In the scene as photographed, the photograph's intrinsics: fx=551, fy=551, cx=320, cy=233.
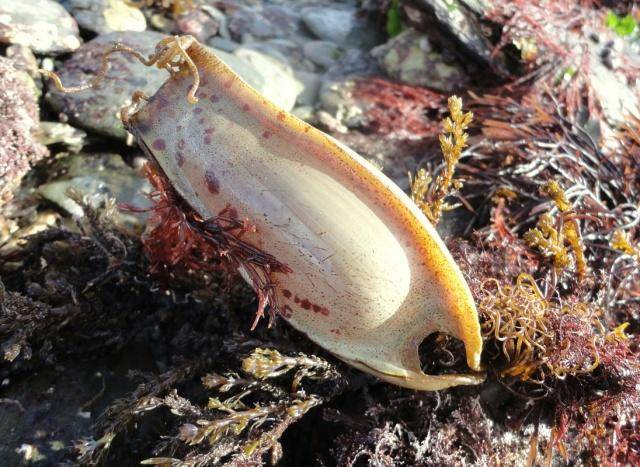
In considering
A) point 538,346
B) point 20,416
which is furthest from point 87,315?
point 538,346

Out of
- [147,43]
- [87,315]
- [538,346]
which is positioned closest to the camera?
[538,346]

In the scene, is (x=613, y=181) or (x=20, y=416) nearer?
(x=20, y=416)

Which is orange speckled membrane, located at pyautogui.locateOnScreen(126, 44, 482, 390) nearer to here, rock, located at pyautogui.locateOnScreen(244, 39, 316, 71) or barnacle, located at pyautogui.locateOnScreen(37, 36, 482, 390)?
barnacle, located at pyautogui.locateOnScreen(37, 36, 482, 390)

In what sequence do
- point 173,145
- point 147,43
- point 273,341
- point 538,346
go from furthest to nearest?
point 147,43
point 273,341
point 538,346
point 173,145

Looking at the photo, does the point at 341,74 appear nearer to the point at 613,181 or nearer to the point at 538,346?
the point at 613,181

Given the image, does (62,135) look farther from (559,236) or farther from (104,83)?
(559,236)

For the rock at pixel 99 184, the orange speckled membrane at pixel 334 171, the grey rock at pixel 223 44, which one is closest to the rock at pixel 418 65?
the grey rock at pixel 223 44
